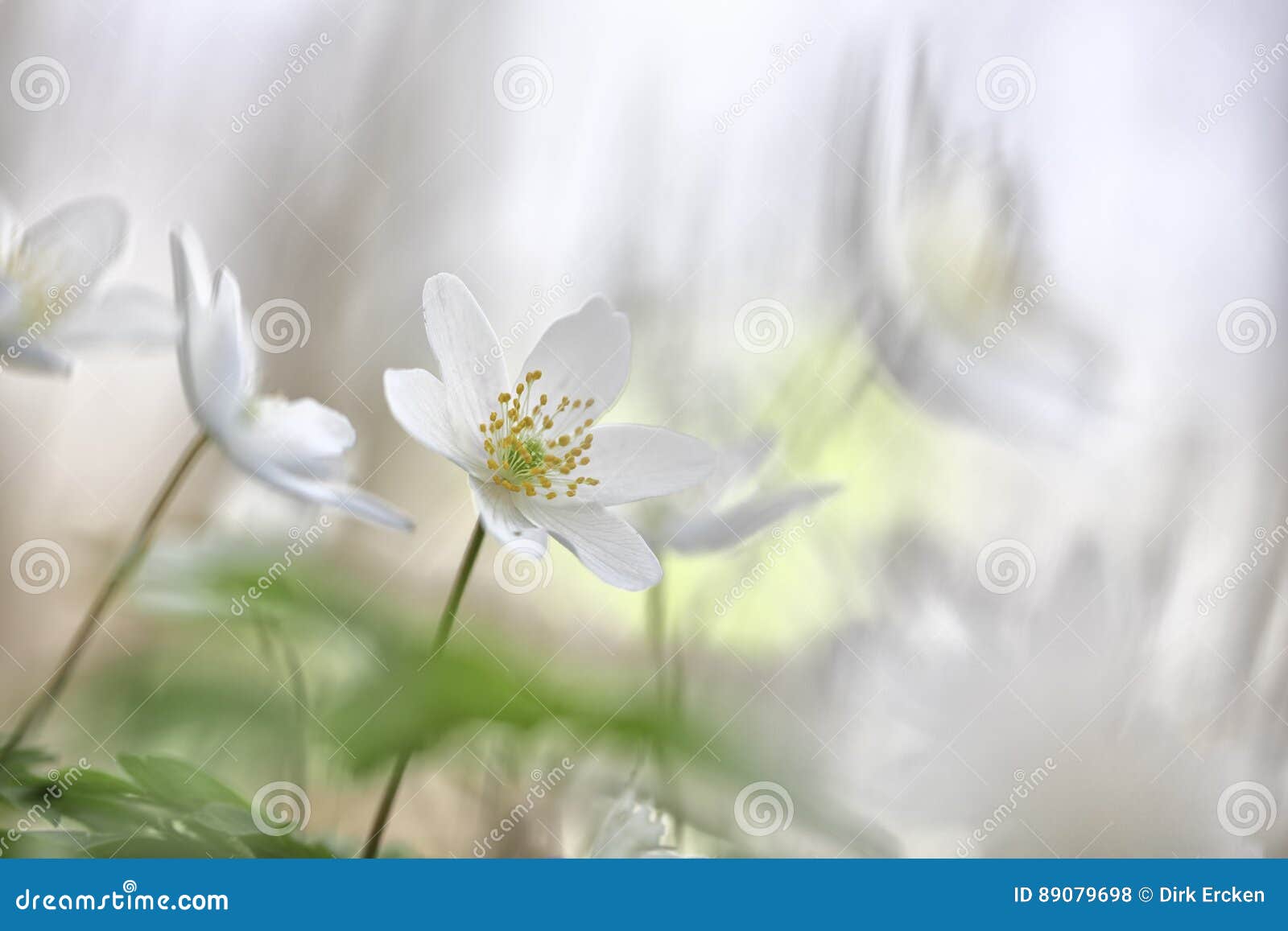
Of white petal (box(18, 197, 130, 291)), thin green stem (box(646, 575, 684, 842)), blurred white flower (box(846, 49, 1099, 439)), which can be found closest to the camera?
white petal (box(18, 197, 130, 291))

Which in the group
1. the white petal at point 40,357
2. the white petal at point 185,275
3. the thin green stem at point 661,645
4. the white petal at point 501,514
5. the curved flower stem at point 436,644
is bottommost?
the thin green stem at point 661,645

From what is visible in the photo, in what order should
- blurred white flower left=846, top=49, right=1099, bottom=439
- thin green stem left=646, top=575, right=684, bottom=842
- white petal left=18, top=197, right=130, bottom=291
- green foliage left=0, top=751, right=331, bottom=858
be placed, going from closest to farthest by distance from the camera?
green foliage left=0, top=751, right=331, bottom=858, white petal left=18, top=197, right=130, bottom=291, thin green stem left=646, top=575, right=684, bottom=842, blurred white flower left=846, top=49, right=1099, bottom=439

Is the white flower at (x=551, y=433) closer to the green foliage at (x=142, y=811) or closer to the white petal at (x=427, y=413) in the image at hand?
the white petal at (x=427, y=413)

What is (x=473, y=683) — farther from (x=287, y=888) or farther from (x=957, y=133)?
(x=957, y=133)

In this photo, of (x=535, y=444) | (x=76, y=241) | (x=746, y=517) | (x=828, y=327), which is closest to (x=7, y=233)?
(x=76, y=241)

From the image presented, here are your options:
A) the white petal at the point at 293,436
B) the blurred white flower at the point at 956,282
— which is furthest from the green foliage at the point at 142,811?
the blurred white flower at the point at 956,282

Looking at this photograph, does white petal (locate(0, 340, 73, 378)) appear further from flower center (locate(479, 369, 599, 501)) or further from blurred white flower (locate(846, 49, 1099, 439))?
blurred white flower (locate(846, 49, 1099, 439))

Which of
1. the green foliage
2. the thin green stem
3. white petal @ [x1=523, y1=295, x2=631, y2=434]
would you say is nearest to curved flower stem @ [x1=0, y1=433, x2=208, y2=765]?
the green foliage
